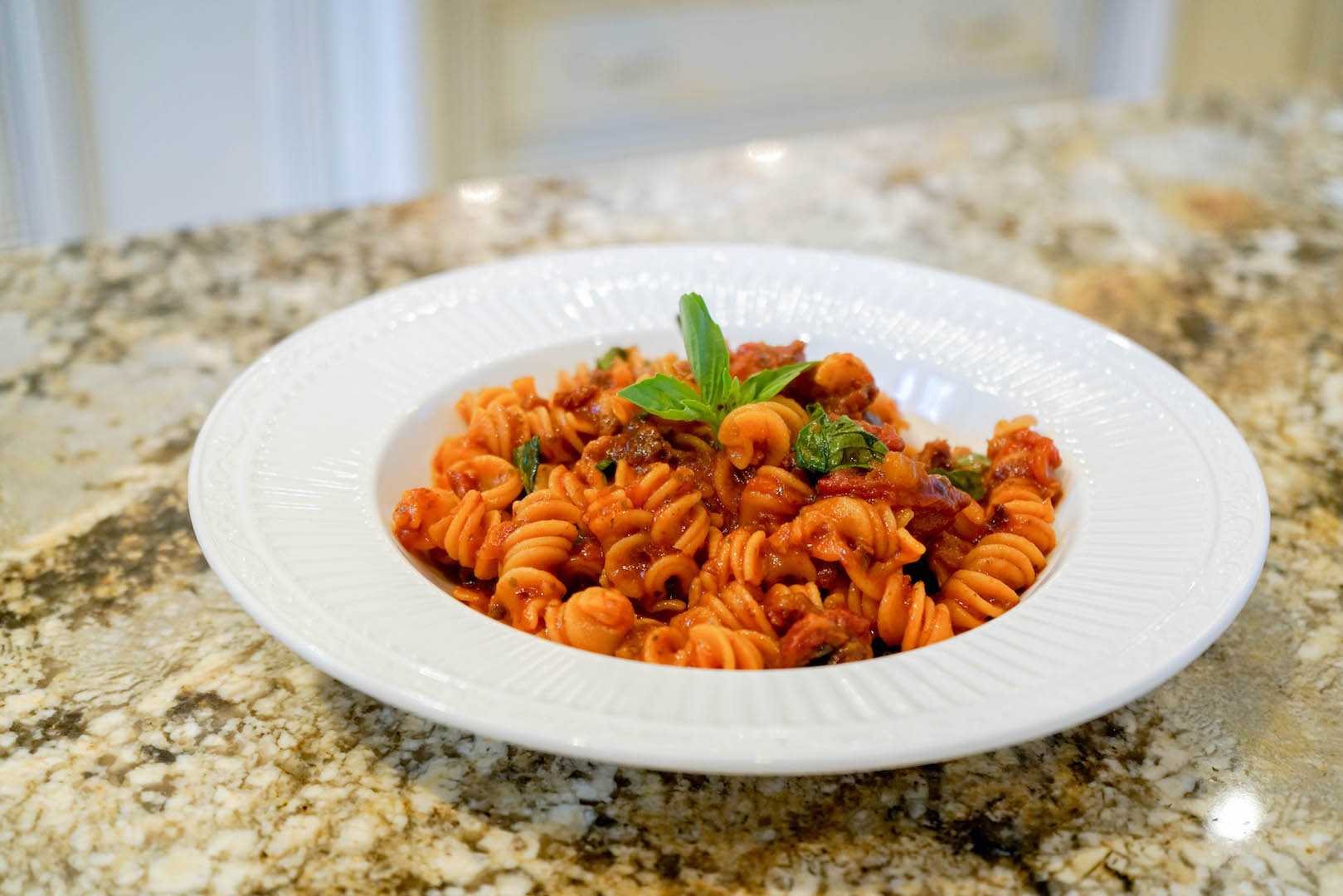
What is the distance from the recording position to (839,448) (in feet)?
5.74

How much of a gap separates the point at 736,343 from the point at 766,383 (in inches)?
20.2

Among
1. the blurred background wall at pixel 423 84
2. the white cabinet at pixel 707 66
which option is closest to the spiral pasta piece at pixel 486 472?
the blurred background wall at pixel 423 84

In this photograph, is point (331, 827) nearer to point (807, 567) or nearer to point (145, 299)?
point (807, 567)

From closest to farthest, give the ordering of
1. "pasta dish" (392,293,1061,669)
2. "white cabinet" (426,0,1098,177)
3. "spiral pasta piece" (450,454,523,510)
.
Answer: "pasta dish" (392,293,1061,669) < "spiral pasta piece" (450,454,523,510) < "white cabinet" (426,0,1098,177)

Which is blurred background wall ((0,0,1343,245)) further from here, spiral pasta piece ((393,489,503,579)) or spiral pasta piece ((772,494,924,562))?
spiral pasta piece ((772,494,924,562))

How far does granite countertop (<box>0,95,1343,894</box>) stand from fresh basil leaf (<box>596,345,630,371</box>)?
31.3 inches

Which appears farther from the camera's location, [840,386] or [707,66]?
[707,66]

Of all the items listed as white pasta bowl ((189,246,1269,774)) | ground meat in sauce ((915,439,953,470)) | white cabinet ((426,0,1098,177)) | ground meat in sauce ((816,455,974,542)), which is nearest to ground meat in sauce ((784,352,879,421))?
ground meat in sauce ((915,439,953,470))

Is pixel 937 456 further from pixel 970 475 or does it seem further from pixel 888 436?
pixel 888 436

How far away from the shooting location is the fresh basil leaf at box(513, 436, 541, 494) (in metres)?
1.99

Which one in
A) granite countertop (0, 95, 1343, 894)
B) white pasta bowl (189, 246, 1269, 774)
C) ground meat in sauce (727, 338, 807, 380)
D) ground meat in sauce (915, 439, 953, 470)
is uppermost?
ground meat in sauce (727, 338, 807, 380)

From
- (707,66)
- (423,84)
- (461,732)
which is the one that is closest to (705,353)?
(461,732)

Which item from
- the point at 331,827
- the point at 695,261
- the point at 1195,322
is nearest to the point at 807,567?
the point at 331,827

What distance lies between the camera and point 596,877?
4.33ft
